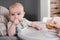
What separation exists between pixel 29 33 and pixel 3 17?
33 centimetres

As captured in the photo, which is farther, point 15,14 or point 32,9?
point 32,9

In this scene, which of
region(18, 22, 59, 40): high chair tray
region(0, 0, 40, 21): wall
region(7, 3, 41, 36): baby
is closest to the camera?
region(18, 22, 59, 40): high chair tray

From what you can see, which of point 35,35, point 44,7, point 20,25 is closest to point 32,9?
point 44,7

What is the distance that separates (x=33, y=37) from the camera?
113 centimetres

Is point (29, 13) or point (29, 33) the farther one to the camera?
point (29, 13)

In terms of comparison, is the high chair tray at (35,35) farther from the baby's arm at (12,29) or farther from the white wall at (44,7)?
the white wall at (44,7)

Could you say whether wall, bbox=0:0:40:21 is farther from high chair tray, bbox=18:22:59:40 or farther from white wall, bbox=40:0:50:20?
high chair tray, bbox=18:22:59:40

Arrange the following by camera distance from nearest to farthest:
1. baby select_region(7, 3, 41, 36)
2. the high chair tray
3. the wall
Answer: the high chair tray, baby select_region(7, 3, 41, 36), the wall

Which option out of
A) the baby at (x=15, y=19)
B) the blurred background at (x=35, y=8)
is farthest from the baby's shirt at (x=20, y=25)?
the blurred background at (x=35, y=8)

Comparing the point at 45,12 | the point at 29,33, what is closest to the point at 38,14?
the point at 45,12

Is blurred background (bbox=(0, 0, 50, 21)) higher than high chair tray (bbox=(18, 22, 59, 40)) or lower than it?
higher

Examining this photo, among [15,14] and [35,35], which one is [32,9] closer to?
[15,14]

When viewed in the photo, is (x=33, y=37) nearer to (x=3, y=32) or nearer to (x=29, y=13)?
(x=3, y=32)

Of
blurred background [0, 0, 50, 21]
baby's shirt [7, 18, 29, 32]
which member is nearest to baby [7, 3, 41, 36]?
baby's shirt [7, 18, 29, 32]
